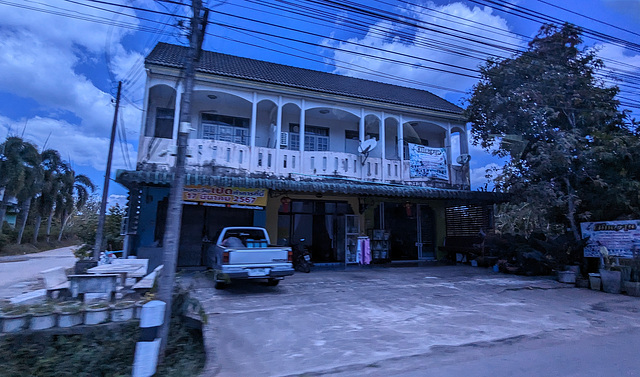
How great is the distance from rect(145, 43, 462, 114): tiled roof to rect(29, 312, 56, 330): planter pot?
8.19 meters

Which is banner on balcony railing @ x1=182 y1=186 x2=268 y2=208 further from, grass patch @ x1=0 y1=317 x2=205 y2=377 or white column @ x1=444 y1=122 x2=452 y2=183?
white column @ x1=444 y1=122 x2=452 y2=183

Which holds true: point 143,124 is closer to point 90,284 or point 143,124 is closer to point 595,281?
point 90,284

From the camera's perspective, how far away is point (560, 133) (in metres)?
11.1

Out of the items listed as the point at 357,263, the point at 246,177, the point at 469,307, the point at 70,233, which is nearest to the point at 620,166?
the point at 469,307

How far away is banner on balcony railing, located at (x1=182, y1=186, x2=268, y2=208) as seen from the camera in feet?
34.2

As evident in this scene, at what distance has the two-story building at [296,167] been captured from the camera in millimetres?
10578

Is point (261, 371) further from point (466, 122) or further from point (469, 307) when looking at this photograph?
point (466, 122)

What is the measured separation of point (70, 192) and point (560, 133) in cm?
3479

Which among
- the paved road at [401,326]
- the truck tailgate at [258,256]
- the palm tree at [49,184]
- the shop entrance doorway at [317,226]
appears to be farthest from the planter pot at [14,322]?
the palm tree at [49,184]

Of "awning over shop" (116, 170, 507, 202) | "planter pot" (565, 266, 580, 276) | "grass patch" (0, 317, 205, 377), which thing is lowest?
"grass patch" (0, 317, 205, 377)

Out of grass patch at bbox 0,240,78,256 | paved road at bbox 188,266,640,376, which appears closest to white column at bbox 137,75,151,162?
paved road at bbox 188,266,640,376

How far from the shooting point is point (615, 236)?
10.3m

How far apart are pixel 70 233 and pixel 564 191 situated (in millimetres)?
44631

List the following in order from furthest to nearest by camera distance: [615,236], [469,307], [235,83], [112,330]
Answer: [235,83] < [615,236] < [469,307] < [112,330]
